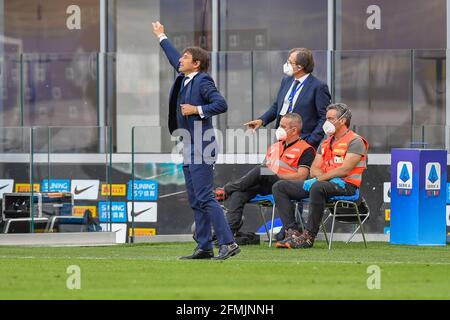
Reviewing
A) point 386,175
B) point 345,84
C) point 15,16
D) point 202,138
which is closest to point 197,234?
point 202,138

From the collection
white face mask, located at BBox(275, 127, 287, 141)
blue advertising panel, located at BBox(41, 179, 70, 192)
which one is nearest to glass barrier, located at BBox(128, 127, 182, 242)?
blue advertising panel, located at BBox(41, 179, 70, 192)

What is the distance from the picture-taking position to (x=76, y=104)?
2031 cm

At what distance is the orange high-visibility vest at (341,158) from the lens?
15.2 metres

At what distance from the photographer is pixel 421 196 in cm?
1644

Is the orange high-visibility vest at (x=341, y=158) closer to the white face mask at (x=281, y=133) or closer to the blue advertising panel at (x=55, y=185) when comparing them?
the white face mask at (x=281, y=133)

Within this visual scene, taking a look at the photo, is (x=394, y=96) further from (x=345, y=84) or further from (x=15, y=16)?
(x=15, y=16)

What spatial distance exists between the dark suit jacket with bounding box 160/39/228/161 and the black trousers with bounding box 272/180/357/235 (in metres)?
2.23

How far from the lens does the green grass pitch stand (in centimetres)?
1021

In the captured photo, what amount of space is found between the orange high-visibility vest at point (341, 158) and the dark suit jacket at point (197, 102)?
2.57m

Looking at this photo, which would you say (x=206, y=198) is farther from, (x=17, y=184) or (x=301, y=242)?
(x=17, y=184)

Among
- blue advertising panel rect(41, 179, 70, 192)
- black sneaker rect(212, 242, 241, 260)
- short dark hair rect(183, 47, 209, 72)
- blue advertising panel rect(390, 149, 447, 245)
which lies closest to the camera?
black sneaker rect(212, 242, 241, 260)

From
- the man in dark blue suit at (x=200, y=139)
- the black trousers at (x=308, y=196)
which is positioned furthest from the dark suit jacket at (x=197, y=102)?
the black trousers at (x=308, y=196)

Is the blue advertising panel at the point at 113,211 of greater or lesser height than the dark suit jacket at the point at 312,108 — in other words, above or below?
below

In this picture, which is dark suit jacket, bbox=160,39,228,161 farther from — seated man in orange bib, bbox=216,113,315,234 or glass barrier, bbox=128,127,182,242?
glass barrier, bbox=128,127,182,242
